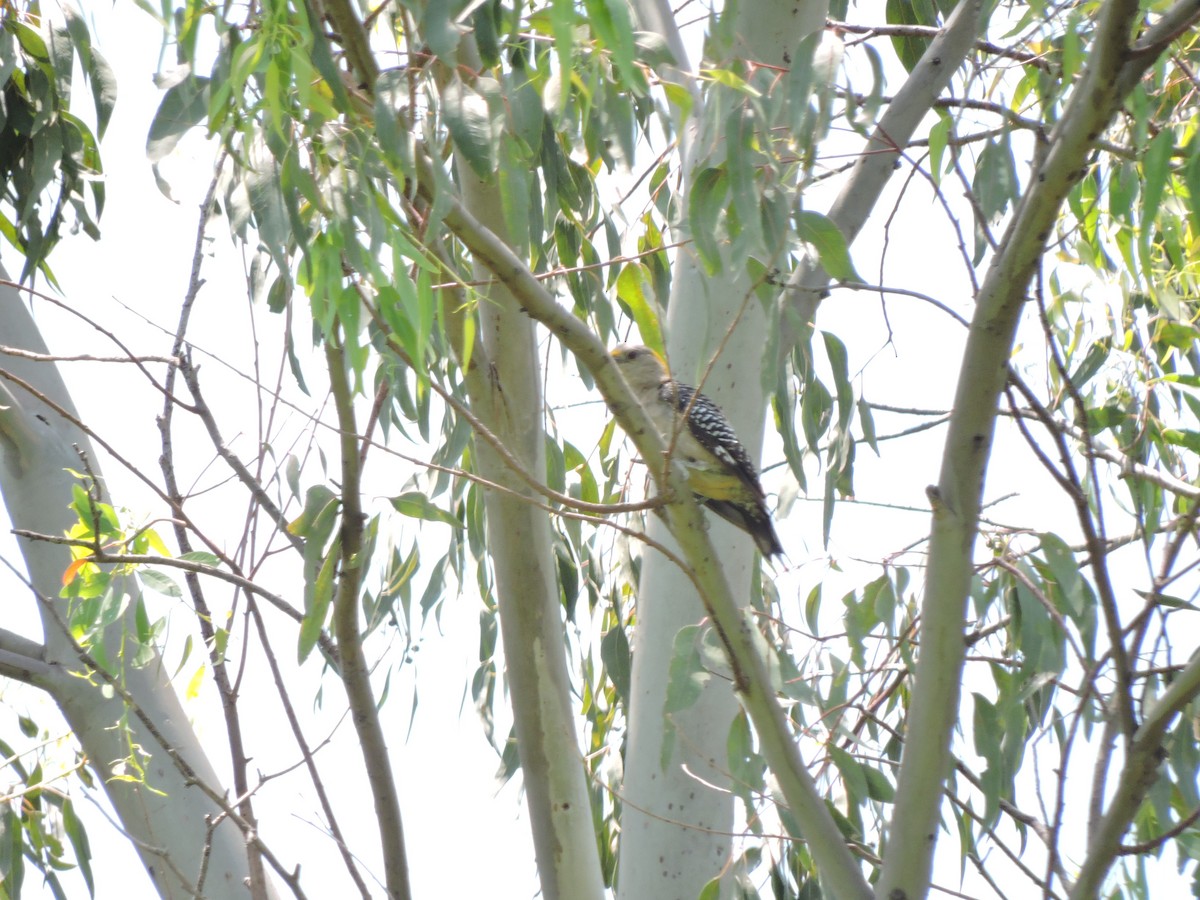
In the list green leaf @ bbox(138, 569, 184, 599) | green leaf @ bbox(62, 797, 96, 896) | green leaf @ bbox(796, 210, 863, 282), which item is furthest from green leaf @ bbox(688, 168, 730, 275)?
green leaf @ bbox(62, 797, 96, 896)

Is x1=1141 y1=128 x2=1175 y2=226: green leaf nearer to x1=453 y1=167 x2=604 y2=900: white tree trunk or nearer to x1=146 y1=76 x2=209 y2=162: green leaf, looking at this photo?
x1=453 y1=167 x2=604 y2=900: white tree trunk

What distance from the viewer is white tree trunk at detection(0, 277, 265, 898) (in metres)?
2.55

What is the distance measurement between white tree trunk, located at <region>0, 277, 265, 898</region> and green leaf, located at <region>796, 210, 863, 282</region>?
1566 millimetres

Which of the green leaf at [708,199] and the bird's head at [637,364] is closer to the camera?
the green leaf at [708,199]

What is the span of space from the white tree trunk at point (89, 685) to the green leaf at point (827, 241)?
5.14 ft

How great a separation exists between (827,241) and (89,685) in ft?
6.59

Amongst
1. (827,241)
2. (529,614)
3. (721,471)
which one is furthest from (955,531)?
(721,471)

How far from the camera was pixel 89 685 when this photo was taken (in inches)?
109

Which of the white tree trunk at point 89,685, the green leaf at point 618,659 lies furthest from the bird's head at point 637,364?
the white tree trunk at point 89,685

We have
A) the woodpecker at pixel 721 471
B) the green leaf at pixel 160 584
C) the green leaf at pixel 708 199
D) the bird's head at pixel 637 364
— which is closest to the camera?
the green leaf at pixel 708 199

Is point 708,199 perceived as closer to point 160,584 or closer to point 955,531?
point 955,531

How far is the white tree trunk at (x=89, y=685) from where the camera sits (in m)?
2.55

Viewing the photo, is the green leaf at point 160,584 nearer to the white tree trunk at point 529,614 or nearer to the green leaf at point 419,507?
the green leaf at point 419,507

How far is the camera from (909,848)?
1722mm
